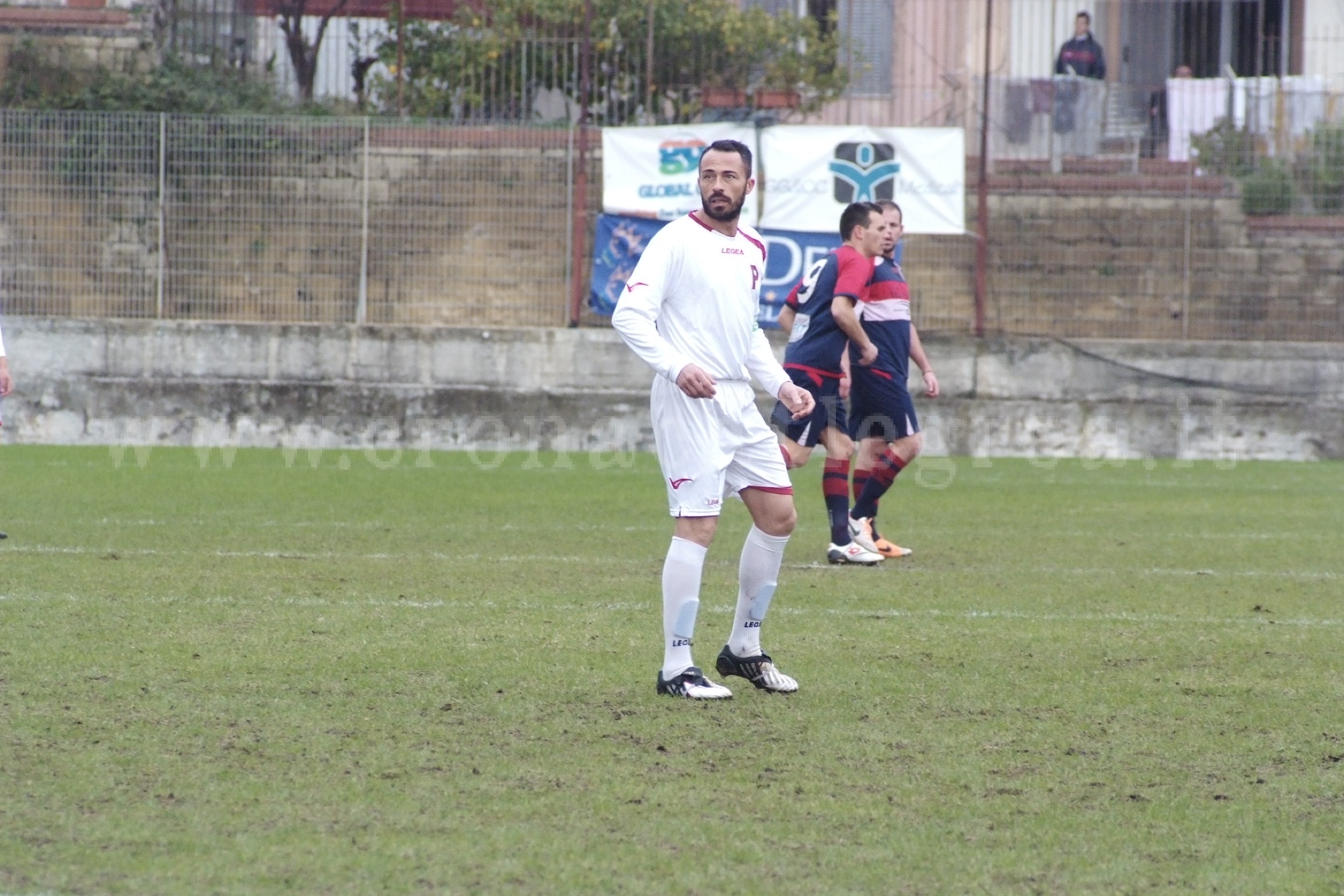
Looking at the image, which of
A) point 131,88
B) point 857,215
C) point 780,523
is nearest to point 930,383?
point 857,215

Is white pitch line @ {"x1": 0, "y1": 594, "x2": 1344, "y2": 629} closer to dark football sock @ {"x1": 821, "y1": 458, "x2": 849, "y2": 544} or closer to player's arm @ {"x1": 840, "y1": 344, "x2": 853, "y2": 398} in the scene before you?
dark football sock @ {"x1": 821, "y1": 458, "x2": 849, "y2": 544}

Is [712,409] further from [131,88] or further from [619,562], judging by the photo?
[131,88]

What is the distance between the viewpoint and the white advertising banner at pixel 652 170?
17609 mm

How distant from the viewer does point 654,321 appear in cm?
574

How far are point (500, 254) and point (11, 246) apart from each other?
498 cm

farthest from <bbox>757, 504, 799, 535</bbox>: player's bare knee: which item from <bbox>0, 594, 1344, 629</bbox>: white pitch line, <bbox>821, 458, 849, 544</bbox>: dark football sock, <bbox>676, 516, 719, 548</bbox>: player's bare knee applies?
<bbox>821, 458, 849, 544</bbox>: dark football sock

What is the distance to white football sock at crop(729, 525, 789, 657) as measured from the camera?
595 centimetres

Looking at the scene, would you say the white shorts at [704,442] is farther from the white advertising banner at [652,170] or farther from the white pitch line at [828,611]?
the white advertising banner at [652,170]

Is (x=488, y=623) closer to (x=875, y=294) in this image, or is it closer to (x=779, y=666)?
(x=779, y=666)

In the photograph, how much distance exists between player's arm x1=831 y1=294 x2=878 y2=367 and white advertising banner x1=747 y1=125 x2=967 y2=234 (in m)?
7.90

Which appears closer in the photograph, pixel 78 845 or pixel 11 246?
pixel 78 845

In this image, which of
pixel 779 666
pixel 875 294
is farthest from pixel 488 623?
pixel 875 294

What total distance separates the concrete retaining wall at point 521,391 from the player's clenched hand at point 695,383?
11.6 metres

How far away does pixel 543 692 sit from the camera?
18.8 feet
